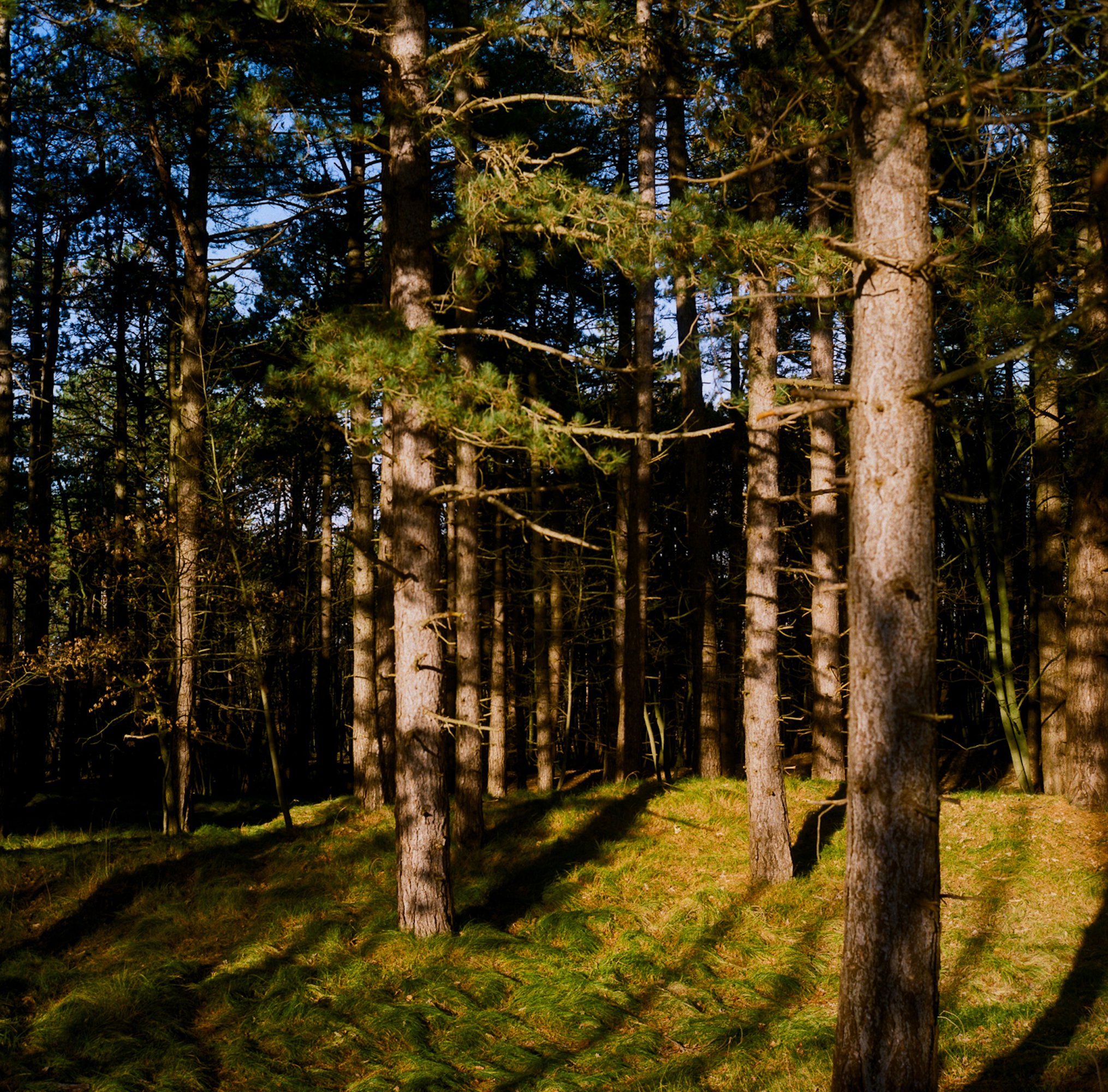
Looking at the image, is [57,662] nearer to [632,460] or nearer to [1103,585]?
[632,460]

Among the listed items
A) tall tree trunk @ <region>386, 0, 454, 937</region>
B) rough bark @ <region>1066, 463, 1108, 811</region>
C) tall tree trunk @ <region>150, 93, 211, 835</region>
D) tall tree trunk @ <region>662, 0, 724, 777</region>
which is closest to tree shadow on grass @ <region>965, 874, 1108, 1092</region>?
rough bark @ <region>1066, 463, 1108, 811</region>

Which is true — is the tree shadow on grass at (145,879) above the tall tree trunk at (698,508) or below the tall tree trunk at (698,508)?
below

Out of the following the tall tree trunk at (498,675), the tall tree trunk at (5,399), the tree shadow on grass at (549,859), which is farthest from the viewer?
the tall tree trunk at (498,675)

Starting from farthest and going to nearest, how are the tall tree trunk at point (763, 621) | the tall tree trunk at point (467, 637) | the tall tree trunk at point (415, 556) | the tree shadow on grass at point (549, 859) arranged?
the tall tree trunk at point (467, 637), the tall tree trunk at point (763, 621), the tree shadow on grass at point (549, 859), the tall tree trunk at point (415, 556)

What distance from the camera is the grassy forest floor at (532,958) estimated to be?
5.19 meters

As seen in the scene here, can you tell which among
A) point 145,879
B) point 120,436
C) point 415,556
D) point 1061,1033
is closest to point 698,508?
point 415,556

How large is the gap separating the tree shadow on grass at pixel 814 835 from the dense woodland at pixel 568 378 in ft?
1.95

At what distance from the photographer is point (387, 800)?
1118 centimetres

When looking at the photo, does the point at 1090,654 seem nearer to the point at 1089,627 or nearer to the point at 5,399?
the point at 1089,627

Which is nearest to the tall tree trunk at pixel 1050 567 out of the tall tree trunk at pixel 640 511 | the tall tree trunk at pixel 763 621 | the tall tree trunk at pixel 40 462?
the tall tree trunk at pixel 763 621

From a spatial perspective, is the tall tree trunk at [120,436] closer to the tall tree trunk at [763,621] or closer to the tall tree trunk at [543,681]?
the tall tree trunk at [543,681]

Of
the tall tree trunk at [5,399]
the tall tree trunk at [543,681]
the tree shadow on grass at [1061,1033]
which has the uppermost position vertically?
the tall tree trunk at [5,399]

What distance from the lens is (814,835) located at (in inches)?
352

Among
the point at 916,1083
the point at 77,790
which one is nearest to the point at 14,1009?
the point at 916,1083
